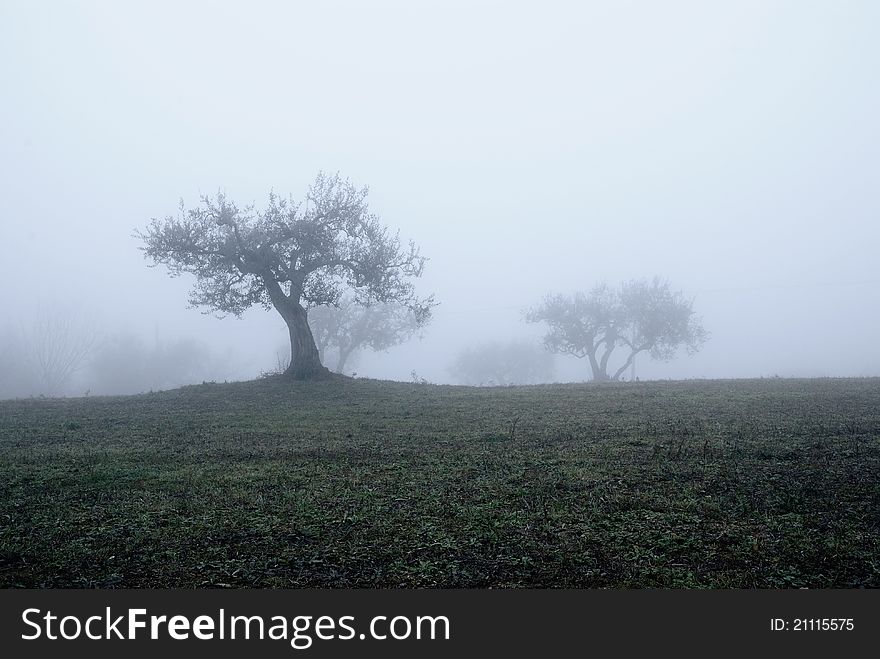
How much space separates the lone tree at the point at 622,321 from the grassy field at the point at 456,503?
154 feet

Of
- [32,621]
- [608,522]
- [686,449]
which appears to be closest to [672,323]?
[686,449]

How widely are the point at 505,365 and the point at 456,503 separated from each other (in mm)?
85059

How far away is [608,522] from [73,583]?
17.4 ft

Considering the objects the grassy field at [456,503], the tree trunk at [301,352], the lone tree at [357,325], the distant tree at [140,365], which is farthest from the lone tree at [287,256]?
the distant tree at [140,365]

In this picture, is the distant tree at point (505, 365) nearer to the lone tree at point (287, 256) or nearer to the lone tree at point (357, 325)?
the lone tree at point (357, 325)

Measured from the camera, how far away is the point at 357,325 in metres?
67.0

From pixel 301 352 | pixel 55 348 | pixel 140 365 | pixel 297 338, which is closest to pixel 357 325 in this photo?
pixel 140 365

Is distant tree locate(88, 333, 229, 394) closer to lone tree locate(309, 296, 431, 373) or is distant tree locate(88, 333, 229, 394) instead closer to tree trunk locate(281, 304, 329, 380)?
lone tree locate(309, 296, 431, 373)

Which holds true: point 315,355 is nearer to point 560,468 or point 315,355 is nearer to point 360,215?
point 360,215

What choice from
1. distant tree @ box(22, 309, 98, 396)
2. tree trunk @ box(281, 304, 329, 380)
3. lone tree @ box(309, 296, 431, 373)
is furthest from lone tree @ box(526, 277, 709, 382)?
distant tree @ box(22, 309, 98, 396)

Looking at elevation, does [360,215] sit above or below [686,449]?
above

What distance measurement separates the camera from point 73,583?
462 cm

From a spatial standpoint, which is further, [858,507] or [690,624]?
[858,507]

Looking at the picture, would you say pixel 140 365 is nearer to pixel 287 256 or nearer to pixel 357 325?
pixel 357 325
